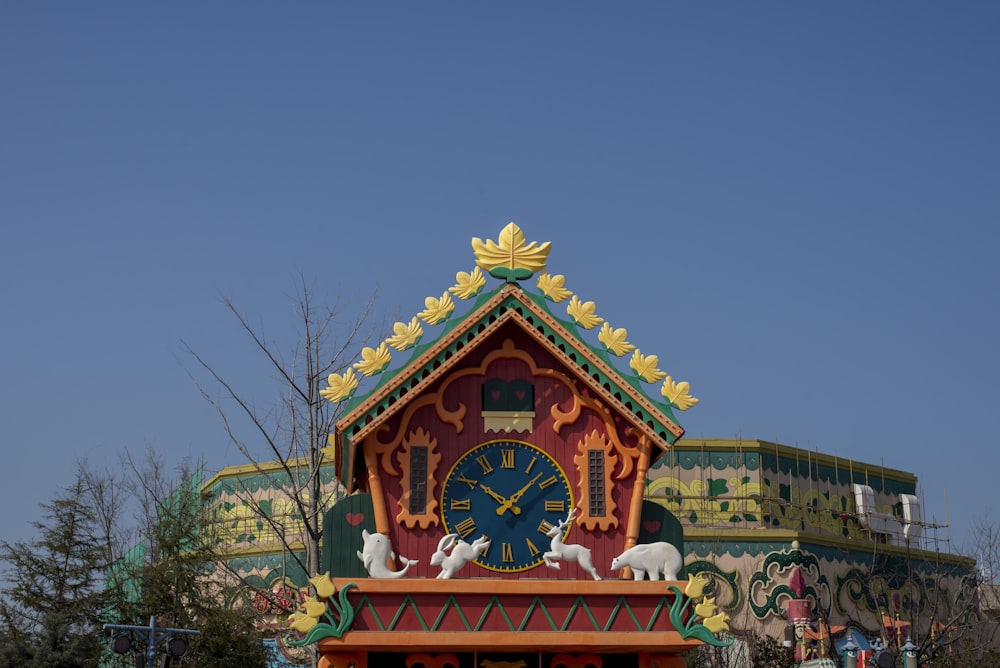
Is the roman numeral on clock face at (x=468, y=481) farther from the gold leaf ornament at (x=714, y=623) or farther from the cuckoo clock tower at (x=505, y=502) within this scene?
the gold leaf ornament at (x=714, y=623)

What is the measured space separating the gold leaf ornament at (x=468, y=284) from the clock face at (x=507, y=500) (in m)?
2.68

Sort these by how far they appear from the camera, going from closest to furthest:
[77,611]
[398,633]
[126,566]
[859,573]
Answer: [398,633] → [77,611] → [126,566] → [859,573]

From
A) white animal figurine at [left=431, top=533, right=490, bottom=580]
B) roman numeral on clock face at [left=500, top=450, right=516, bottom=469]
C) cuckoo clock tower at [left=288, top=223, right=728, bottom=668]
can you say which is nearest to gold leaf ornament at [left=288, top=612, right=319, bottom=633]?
cuckoo clock tower at [left=288, top=223, right=728, bottom=668]

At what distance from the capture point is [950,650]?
149 feet

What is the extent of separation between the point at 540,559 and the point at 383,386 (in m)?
3.98

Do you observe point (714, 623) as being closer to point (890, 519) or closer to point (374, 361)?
point (374, 361)

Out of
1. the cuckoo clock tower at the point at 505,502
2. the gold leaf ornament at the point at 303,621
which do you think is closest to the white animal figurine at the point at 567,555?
the cuckoo clock tower at the point at 505,502

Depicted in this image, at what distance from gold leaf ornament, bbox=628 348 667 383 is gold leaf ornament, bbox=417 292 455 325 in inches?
132

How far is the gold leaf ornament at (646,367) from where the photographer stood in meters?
Result: 22.4

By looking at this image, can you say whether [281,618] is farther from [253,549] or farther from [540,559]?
[540,559]

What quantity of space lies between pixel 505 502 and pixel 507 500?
50 mm

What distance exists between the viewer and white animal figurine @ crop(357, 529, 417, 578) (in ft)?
68.8

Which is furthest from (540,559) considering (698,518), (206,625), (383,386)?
(698,518)

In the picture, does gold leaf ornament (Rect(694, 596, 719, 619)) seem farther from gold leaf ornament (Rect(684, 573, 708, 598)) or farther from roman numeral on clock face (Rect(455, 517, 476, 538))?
roman numeral on clock face (Rect(455, 517, 476, 538))
